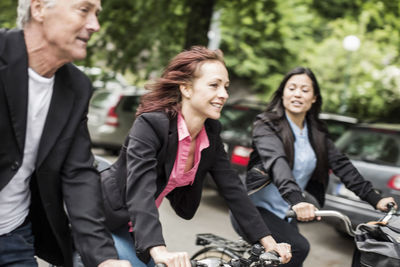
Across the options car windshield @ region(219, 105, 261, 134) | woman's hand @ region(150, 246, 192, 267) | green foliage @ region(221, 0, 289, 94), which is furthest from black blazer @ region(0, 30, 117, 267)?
green foliage @ region(221, 0, 289, 94)

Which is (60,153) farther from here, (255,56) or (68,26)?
(255,56)

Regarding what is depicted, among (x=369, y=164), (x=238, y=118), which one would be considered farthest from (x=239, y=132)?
(x=369, y=164)

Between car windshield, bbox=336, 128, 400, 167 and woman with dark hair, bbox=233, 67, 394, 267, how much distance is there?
239 centimetres

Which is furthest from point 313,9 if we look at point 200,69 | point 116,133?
point 200,69

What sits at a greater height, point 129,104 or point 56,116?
point 56,116

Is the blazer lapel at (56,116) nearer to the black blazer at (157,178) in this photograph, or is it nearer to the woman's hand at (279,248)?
the black blazer at (157,178)

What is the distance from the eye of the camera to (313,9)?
11734mm

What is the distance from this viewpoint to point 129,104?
35.9 feet

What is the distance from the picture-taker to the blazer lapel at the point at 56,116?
1703 millimetres

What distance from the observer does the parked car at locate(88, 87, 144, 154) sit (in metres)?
10.8

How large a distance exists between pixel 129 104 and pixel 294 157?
8217 mm

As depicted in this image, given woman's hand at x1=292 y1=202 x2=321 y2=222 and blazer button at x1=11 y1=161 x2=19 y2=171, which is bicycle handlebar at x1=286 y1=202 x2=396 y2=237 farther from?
blazer button at x1=11 y1=161 x2=19 y2=171

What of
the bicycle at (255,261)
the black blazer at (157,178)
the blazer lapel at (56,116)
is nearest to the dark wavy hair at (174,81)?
the black blazer at (157,178)

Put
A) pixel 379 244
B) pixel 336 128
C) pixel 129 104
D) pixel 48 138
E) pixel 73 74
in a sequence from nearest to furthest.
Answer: pixel 48 138 < pixel 73 74 < pixel 379 244 < pixel 336 128 < pixel 129 104
